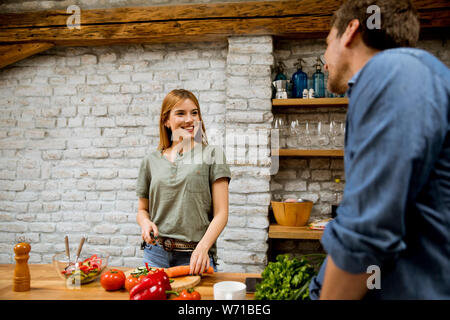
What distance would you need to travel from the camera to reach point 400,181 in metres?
0.61

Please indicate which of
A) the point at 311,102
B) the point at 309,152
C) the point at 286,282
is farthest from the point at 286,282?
the point at 311,102

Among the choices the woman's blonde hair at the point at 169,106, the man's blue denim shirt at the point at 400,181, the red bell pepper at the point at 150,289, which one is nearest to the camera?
the man's blue denim shirt at the point at 400,181

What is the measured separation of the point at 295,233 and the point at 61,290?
173 cm

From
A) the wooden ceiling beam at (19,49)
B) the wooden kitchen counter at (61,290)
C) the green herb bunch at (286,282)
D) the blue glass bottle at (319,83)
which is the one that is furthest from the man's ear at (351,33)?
the wooden ceiling beam at (19,49)

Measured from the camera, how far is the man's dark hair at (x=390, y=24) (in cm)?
80

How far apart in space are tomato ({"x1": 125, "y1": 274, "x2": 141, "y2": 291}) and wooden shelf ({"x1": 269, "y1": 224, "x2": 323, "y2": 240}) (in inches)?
59.8

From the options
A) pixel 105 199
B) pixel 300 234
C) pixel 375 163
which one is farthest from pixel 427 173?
pixel 105 199

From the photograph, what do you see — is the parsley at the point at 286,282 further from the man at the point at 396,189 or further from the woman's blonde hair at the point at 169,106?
the woman's blonde hair at the point at 169,106

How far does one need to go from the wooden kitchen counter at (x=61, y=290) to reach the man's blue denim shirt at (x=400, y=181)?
2.18 feet

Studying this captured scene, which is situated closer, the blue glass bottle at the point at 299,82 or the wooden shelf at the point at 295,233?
the wooden shelf at the point at 295,233

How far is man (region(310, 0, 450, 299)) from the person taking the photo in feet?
2.03

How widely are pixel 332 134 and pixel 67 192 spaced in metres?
2.57

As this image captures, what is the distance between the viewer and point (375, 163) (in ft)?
2.07

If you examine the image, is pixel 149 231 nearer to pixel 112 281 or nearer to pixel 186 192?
pixel 186 192
